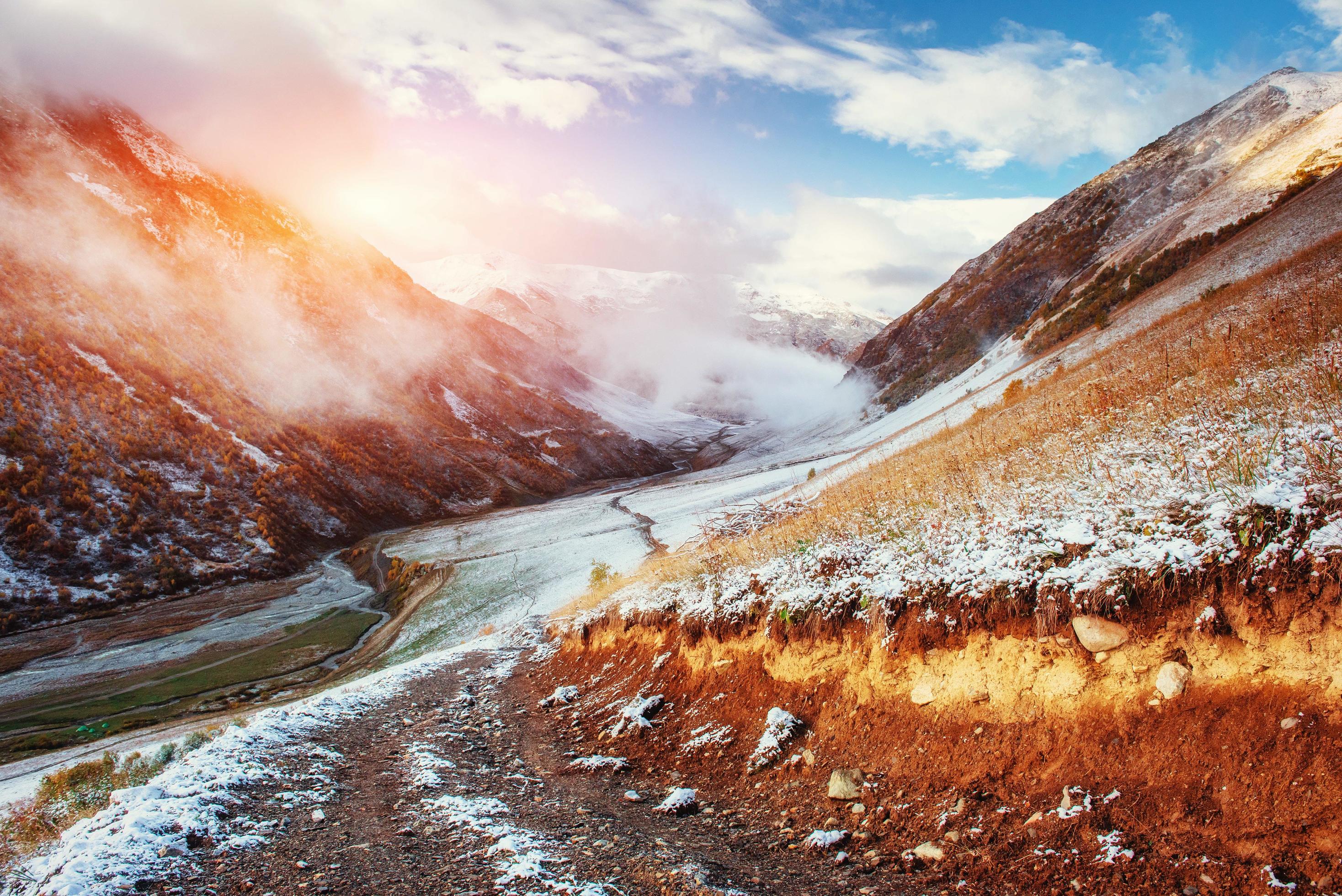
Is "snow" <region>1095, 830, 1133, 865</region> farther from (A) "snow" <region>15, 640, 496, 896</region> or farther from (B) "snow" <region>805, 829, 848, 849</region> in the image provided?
(A) "snow" <region>15, 640, 496, 896</region>

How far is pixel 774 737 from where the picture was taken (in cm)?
786

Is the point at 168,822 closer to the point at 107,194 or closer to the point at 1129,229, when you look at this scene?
the point at 1129,229

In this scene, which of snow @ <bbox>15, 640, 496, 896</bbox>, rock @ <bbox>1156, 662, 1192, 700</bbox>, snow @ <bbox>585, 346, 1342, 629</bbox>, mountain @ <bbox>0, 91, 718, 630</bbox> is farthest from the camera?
mountain @ <bbox>0, 91, 718, 630</bbox>

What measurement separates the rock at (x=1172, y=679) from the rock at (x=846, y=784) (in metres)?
2.99

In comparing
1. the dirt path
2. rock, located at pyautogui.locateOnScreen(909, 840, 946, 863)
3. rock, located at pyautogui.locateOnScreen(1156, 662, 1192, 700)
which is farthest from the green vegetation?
rock, located at pyautogui.locateOnScreen(1156, 662, 1192, 700)

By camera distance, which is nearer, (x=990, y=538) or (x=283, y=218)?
(x=990, y=538)

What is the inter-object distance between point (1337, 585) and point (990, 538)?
3.08 m

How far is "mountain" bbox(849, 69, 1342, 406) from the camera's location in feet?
152

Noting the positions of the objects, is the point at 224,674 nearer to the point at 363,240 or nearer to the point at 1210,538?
the point at 1210,538

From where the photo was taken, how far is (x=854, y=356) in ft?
594

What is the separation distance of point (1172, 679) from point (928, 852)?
2.64m

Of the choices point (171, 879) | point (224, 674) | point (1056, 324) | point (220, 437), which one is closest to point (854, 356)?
point (1056, 324)

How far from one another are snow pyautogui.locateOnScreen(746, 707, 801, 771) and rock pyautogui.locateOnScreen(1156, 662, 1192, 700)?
4009 mm

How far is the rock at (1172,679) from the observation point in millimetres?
5242
